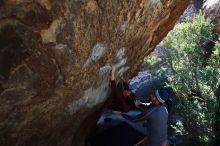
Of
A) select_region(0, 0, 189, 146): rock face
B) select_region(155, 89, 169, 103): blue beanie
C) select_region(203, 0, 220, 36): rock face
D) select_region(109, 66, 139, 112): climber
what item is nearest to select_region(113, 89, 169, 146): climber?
select_region(155, 89, 169, 103): blue beanie

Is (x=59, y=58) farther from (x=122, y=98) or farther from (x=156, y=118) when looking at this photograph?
(x=156, y=118)

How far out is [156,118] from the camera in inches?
234

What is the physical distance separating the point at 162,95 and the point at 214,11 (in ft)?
32.3

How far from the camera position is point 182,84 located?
11.4m

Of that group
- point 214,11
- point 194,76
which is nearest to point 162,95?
point 194,76

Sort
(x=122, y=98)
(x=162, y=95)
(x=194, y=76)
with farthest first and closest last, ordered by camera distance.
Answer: (x=194, y=76) < (x=122, y=98) < (x=162, y=95)

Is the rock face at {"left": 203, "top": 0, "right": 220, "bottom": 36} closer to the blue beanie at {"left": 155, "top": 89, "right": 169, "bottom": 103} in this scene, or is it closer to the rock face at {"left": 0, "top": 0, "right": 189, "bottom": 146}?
the rock face at {"left": 0, "top": 0, "right": 189, "bottom": 146}

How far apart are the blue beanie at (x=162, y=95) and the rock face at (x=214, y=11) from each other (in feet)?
29.2

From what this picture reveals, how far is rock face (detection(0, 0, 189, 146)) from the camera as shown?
3797 millimetres

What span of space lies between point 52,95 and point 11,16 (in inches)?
48.2

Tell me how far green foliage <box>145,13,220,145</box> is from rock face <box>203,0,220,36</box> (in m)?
1.43

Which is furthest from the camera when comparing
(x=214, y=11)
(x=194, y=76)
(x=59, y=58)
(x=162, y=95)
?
(x=214, y=11)

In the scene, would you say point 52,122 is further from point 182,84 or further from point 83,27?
point 182,84

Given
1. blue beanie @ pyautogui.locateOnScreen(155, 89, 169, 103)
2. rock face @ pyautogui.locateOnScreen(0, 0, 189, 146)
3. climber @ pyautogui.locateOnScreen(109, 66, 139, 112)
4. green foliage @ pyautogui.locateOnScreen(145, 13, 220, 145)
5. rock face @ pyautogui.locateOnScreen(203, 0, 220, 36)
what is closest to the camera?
rock face @ pyautogui.locateOnScreen(0, 0, 189, 146)
